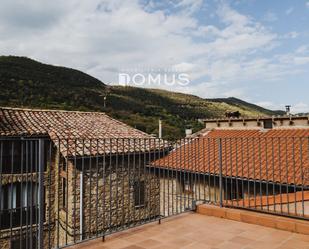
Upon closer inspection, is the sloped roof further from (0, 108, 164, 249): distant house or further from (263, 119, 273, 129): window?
(263, 119, 273, 129): window

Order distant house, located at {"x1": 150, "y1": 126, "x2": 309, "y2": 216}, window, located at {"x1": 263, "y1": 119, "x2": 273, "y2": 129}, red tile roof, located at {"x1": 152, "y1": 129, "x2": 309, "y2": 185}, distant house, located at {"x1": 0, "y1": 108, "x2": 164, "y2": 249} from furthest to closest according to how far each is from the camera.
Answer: window, located at {"x1": 263, "y1": 119, "x2": 273, "y2": 129}
distant house, located at {"x1": 0, "y1": 108, "x2": 164, "y2": 249}
red tile roof, located at {"x1": 152, "y1": 129, "x2": 309, "y2": 185}
distant house, located at {"x1": 150, "y1": 126, "x2": 309, "y2": 216}

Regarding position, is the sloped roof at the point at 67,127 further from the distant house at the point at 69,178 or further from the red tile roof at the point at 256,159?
the red tile roof at the point at 256,159

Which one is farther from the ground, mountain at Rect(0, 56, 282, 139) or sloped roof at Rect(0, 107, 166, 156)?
mountain at Rect(0, 56, 282, 139)

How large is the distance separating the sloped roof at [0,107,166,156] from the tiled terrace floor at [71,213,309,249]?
7.59m

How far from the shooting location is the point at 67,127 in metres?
14.7

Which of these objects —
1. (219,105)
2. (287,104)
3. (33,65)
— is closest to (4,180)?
(287,104)

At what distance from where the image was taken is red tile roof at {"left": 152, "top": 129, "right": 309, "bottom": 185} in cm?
512

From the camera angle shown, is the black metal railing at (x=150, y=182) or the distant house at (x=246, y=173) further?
the distant house at (x=246, y=173)

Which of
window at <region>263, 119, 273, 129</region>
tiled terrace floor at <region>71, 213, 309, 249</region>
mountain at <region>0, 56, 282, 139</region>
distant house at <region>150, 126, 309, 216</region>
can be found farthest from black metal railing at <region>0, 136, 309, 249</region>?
mountain at <region>0, 56, 282, 139</region>

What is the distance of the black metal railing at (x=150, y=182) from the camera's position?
4.09 meters

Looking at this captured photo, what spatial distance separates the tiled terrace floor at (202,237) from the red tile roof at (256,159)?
0.87 m

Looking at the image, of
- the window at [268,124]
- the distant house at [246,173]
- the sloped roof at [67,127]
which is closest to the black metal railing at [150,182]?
the distant house at [246,173]

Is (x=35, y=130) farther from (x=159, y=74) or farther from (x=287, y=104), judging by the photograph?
(x=159, y=74)

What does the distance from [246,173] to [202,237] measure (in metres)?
7.32
